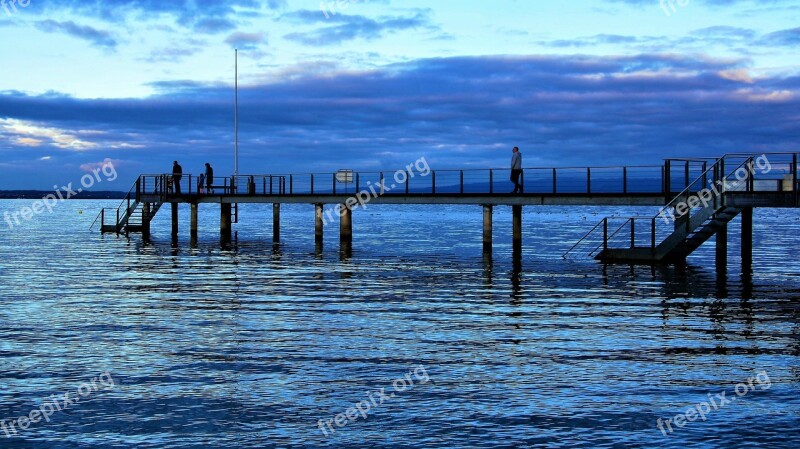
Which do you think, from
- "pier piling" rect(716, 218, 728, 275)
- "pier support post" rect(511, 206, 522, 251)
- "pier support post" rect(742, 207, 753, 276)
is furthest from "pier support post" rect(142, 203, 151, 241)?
"pier support post" rect(742, 207, 753, 276)

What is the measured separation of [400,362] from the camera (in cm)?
1459

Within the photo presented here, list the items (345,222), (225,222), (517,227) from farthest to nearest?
(225,222)
(345,222)
(517,227)

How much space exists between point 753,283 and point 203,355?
60.8 feet

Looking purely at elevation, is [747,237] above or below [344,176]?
below

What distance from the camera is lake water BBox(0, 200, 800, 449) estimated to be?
10852 millimetres

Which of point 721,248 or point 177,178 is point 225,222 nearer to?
point 177,178

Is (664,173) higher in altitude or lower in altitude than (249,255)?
higher

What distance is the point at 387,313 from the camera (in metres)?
20.6

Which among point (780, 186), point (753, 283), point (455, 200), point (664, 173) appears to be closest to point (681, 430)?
point (753, 283)

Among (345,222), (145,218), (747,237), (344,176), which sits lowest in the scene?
(747,237)

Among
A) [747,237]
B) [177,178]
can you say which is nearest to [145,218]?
[177,178]

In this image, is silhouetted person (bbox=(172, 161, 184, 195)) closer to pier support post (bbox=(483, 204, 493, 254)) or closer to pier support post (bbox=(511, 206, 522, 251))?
pier support post (bbox=(483, 204, 493, 254))

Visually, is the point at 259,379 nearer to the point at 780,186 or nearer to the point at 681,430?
the point at 681,430

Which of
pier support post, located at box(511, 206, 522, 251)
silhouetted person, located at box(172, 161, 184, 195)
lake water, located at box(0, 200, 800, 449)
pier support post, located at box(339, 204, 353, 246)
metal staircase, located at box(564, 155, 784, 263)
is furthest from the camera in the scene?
silhouetted person, located at box(172, 161, 184, 195)
